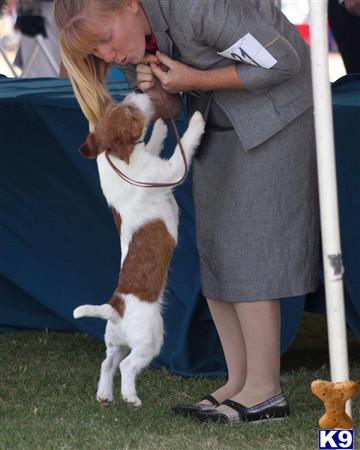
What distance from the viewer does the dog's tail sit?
286 centimetres

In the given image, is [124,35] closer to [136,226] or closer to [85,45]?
[85,45]

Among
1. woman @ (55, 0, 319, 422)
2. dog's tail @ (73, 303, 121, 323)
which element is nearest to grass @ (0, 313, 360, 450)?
woman @ (55, 0, 319, 422)

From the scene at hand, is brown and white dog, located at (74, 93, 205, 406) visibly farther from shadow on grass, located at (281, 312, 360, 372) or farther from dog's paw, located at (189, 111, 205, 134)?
shadow on grass, located at (281, 312, 360, 372)

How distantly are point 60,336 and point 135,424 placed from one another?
1.47m

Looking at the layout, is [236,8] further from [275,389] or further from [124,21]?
[275,389]

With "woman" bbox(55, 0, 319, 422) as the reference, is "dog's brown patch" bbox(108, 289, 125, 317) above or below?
below

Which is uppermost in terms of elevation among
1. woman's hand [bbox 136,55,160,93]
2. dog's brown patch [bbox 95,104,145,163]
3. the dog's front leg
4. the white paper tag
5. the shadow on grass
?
the white paper tag

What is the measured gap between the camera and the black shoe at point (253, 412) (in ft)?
9.96

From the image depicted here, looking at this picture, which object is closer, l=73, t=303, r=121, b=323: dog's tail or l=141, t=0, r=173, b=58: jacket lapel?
l=141, t=0, r=173, b=58: jacket lapel

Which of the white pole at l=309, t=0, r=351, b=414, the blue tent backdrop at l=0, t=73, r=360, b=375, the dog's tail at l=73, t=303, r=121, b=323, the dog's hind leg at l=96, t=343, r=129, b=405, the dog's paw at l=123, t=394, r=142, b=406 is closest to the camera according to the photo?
the white pole at l=309, t=0, r=351, b=414

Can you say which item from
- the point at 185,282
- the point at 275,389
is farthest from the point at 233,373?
the point at 185,282

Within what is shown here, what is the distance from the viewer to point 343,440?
7.89 feet

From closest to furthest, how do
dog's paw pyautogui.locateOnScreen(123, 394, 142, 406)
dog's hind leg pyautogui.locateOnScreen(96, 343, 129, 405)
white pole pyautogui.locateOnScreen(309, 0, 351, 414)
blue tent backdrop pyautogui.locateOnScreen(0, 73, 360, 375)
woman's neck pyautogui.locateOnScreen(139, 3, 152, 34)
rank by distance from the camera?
1. white pole pyautogui.locateOnScreen(309, 0, 351, 414)
2. woman's neck pyautogui.locateOnScreen(139, 3, 152, 34)
3. dog's paw pyautogui.locateOnScreen(123, 394, 142, 406)
4. dog's hind leg pyautogui.locateOnScreen(96, 343, 129, 405)
5. blue tent backdrop pyautogui.locateOnScreen(0, 73, 360, 375)

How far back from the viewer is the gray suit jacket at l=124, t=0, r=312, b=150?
103 inches
